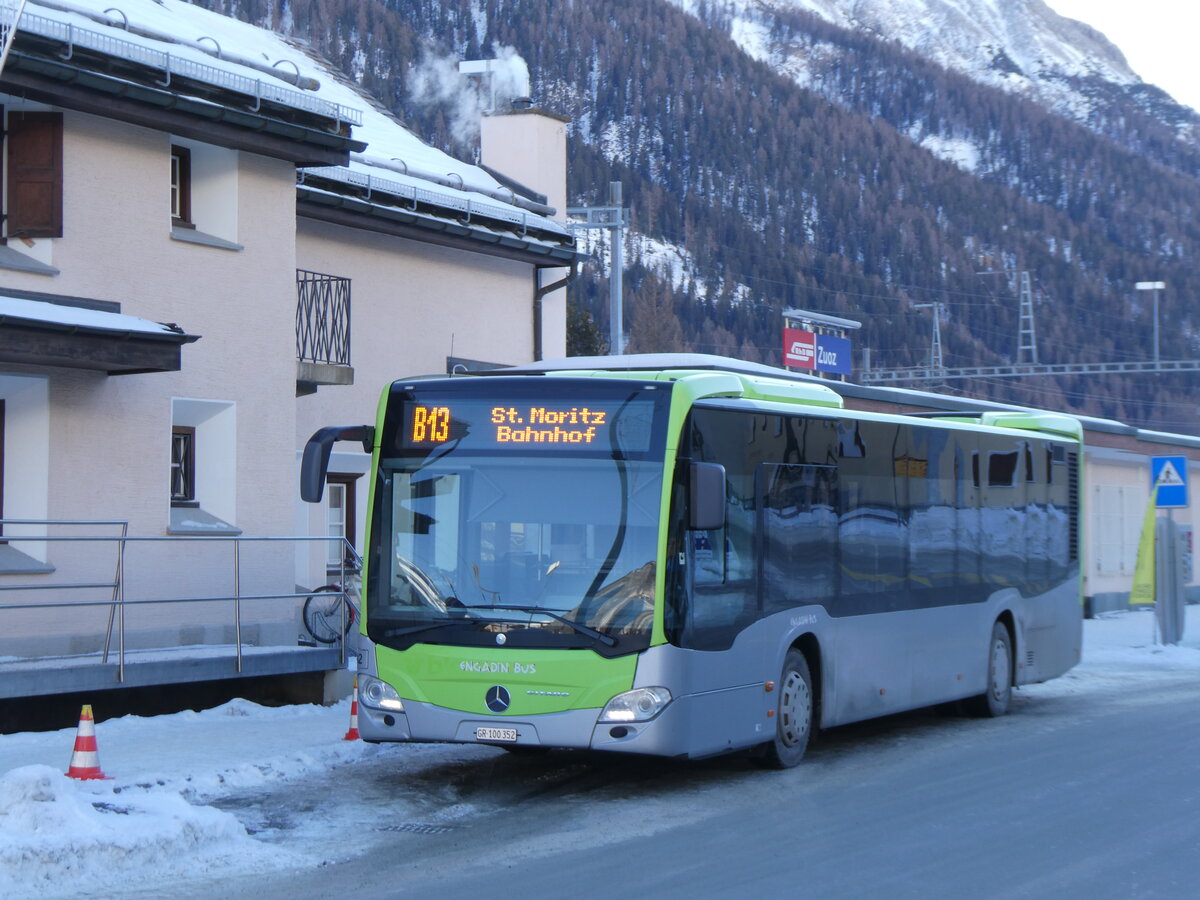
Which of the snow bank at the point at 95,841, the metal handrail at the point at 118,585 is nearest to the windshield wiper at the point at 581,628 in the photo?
the snow bank at the point at 95,841

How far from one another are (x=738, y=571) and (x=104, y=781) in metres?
4.51

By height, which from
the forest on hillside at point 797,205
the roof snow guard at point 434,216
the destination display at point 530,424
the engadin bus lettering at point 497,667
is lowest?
the engadin bus lettering at point 497,667

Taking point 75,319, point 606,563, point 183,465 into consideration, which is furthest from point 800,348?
point 606,563

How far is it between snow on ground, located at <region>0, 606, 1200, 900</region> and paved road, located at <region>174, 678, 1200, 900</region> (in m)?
0.46

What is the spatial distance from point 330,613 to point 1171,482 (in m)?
13.3

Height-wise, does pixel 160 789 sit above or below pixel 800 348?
below

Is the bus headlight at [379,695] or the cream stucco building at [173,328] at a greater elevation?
the cream stucco building at [173,328]

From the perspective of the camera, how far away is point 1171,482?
82.8 feet

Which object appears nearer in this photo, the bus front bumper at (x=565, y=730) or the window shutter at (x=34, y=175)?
the bus front bumper at (x=565, y=730)

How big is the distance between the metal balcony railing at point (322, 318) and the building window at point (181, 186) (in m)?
2.53

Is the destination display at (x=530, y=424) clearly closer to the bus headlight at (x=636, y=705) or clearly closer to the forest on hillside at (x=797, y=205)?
the bus headlight at (x=636, y=705)

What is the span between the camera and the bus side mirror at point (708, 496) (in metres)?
11.1

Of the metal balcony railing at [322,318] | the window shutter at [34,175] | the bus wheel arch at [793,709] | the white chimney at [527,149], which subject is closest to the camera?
the bus wheel arch at [793,709]

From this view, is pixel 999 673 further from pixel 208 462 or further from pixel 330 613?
pixel 208 462
